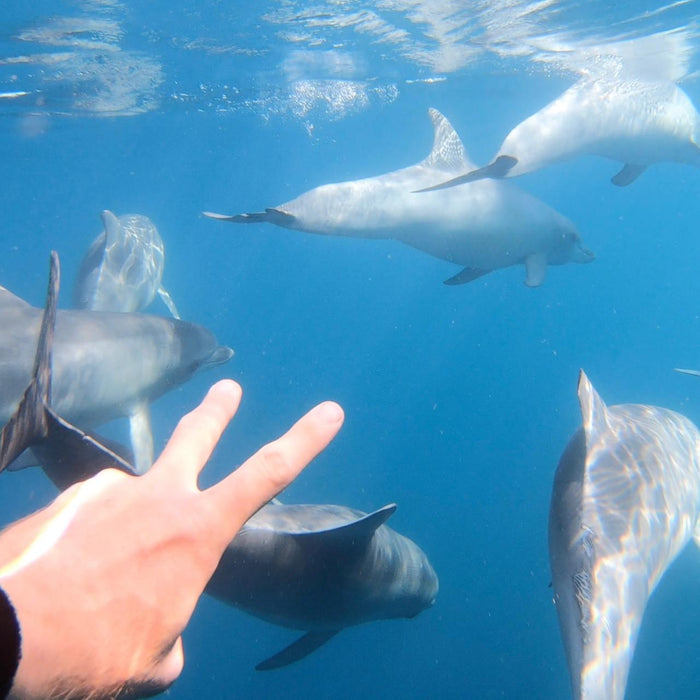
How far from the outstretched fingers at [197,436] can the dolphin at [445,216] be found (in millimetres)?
6504

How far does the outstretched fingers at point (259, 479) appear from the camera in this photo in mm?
1873

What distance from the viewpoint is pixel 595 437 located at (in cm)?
593

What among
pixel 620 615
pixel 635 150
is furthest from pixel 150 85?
A: pixel 620 615

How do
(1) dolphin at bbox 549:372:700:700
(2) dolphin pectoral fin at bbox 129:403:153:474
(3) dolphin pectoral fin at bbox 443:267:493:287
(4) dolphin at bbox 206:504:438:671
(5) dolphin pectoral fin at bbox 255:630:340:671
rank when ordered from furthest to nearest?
1. (3) dolphin pectoral fin at bbox 443:267:493:287
2. (2) dolphin pectoral fin at bbox 129:403:153:474
3. (5) dolphin pectoral fin at bbox 255:630:340:671
4. (4) dolphin at bbox 206:504:438:671
5. (1) dolphin at bbox 549:372:700:700

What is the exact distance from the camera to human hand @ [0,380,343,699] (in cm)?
151

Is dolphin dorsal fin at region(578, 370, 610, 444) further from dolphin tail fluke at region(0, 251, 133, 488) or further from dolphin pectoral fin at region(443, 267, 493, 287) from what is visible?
dolphin pectoral fin at region(443, 267, 493, 287)

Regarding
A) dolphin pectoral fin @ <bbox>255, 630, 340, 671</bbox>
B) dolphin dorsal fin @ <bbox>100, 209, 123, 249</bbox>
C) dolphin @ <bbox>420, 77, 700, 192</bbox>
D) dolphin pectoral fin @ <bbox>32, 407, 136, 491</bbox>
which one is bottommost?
dolphin pectoral fin @ <bbox>255, 630, 340, 671</bbox>

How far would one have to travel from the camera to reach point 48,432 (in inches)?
121

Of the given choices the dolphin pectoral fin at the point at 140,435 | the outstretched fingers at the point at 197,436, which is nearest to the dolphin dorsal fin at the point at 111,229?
the dolphin pectoral fin at the point at 140,435

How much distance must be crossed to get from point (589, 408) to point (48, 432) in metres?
4.93

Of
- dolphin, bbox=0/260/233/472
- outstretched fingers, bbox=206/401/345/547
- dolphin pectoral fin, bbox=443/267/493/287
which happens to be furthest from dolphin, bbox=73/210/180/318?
outstretched fingers, bbox=206/401/345/547

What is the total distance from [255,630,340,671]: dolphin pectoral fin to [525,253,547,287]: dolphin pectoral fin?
313 inches

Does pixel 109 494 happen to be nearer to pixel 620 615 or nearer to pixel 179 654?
pixel 179 654

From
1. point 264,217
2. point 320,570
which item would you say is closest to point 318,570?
point 320,570
